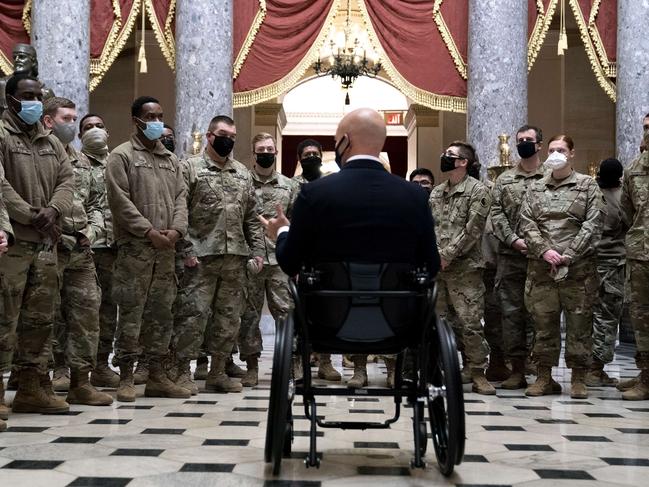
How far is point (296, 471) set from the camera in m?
3.56

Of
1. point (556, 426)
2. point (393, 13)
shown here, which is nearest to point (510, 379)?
point (556, 426)

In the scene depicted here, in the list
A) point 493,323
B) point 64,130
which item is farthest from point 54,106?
point 493,323

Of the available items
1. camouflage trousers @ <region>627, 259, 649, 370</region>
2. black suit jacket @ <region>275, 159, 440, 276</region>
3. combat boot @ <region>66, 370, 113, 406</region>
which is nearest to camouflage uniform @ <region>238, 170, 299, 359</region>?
combat boot @ <region>66, 370, 113, 406</region>

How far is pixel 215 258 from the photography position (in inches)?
247

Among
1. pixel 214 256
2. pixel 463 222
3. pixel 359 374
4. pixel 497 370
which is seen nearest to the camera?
pixel 214 256

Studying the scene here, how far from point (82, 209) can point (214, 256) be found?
990mm

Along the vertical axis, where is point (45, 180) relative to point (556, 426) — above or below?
above

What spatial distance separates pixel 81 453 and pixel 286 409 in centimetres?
108

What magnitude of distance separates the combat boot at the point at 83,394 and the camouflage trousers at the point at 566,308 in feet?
9.20

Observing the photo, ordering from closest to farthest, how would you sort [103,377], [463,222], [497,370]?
[103,377]
[463,222]
[497,370]

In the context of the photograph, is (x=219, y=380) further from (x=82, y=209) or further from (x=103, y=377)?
(x=82, y=209)

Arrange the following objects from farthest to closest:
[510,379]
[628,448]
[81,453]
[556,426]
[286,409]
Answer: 1. [510,379]
2. [556,426]
3. [628,448]
4. [81,453]
5. [286,409]

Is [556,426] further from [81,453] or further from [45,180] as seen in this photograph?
[45,180]

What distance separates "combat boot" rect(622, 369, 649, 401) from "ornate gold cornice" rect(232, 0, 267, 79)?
5.98 metres
